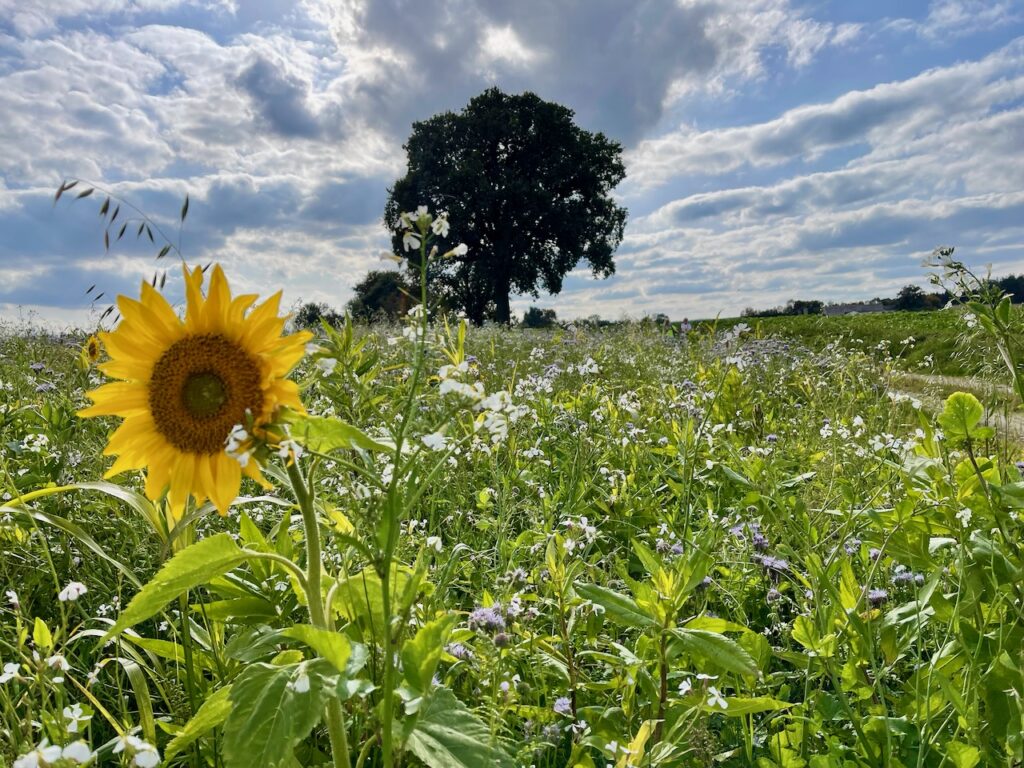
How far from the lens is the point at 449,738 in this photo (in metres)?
1.23

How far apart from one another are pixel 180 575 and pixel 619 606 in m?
0.93

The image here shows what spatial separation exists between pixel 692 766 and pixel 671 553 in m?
0.91

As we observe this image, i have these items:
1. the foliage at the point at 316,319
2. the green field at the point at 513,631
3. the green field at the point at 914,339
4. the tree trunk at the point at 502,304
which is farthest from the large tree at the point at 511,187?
the green field at the point at 513,631

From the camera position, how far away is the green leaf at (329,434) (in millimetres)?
1181

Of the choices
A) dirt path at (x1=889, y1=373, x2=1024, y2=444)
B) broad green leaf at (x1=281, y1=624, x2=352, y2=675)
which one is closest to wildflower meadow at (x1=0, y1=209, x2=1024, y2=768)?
broad green leaf at (x1=281, y1=624, x2=352, y2=675)

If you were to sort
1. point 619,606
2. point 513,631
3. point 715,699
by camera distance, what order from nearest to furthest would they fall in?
point 715,699, point 619,606, point 513,631

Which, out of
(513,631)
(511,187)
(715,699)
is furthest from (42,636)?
(511,187)

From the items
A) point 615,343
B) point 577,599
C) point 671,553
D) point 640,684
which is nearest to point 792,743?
point 640,684

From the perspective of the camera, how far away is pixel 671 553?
8.24ft

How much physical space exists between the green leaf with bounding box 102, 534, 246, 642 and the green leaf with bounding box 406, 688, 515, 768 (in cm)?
45

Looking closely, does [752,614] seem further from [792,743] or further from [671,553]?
[792,743]

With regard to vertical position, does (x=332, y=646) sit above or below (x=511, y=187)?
below

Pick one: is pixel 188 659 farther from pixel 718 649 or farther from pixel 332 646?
pixel 718 649

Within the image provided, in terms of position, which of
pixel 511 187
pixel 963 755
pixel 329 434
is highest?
pixel 511 187
